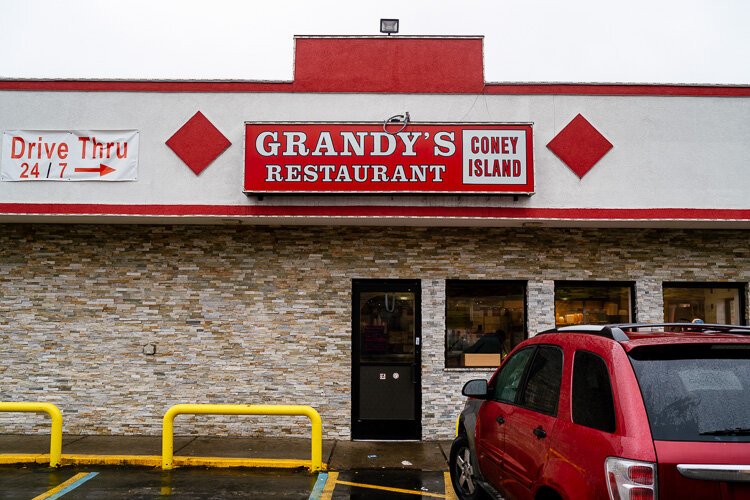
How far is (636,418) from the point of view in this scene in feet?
10.3

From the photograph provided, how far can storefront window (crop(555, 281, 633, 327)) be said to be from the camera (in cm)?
965

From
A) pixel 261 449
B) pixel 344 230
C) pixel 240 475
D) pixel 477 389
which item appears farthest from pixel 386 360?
pixel 477 389

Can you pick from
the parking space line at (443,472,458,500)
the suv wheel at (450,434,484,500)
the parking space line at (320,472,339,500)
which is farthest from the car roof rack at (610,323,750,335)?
the parking space line at (320,472,339,500)

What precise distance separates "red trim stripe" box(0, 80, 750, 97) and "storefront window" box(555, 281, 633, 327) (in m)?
3.03

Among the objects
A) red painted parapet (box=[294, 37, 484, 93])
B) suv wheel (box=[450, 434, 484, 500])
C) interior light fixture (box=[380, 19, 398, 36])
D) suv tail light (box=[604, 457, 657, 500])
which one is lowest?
suv wheel (box=[450, 434, 484, 500])

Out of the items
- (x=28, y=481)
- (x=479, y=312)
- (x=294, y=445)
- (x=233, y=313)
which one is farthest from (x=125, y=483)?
(x=479, y=312)

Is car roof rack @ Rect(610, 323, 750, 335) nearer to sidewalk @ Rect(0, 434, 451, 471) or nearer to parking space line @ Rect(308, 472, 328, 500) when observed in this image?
parking space line @ Rect(308, 472, 328, 500)

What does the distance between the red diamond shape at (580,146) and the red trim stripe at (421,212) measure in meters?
0.68

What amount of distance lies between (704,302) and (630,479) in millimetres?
7845

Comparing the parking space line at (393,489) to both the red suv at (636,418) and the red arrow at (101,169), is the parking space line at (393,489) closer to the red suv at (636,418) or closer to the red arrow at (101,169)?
the red suv at (636,418)

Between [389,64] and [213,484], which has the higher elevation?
[389,64]

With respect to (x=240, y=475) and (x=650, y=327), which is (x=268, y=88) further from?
(x=650, y=327)

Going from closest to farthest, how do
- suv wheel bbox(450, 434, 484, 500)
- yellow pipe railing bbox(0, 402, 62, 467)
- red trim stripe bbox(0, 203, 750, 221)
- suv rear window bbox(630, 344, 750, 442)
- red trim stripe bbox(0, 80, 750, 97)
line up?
1. suv rear window bbox(630, 344, 750, 442)
2. suv wheel bbox(450, 434, 484, 500)
3. yellow pipe railing bbox(0, 402, 62, 467)
4. red trim stripe bbox(0, 203, 750, 221)
5. red trim stripe bbox(0, 80, 750, 97)

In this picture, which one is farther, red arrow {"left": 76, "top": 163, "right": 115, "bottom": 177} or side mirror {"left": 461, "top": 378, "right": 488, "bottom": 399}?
red arrow {"left": 76, "top": 163, "right": 115, "bottom": 177}
